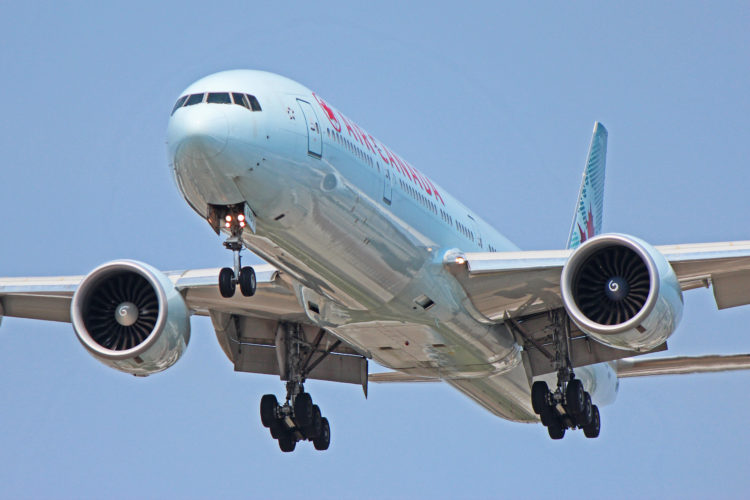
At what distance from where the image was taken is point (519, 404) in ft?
94.7

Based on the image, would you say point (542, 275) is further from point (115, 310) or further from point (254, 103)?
point (115, 310)

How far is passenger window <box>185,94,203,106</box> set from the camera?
755 inches

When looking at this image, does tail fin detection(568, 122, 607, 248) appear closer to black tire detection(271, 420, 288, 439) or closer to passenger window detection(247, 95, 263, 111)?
black tire detection(271, 420, 288, 439)

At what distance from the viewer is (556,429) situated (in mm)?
25812

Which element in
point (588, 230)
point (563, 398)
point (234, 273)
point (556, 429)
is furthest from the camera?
point (588, 230)

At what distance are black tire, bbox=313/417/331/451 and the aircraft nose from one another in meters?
9.64

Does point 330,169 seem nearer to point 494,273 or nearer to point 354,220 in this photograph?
point 354,220

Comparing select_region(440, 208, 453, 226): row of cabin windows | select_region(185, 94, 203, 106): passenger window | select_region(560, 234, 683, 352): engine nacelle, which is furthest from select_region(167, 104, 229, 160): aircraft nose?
select_region(560, 234, 683, 352): engine nacelle

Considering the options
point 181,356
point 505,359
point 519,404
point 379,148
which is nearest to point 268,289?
point 181,356

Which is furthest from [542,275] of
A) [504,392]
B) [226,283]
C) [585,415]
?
[226,283]

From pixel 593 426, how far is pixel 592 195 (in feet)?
38.6

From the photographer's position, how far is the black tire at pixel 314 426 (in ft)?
86.6

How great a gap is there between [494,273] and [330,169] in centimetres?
437

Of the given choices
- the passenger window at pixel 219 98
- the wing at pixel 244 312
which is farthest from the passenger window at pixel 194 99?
the wing at pixel 244 312
